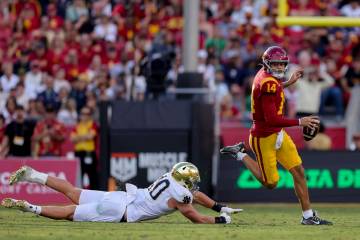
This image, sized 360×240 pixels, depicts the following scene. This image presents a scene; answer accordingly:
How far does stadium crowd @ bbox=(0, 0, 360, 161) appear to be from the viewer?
1939 cm

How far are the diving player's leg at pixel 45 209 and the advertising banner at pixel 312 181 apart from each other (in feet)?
18.8

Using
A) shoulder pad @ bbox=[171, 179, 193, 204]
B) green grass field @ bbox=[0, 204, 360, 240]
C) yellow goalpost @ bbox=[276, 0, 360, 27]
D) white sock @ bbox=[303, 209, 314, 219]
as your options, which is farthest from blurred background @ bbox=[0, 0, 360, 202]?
shoulder pad @ bbox=[171, 179, 193, 204]

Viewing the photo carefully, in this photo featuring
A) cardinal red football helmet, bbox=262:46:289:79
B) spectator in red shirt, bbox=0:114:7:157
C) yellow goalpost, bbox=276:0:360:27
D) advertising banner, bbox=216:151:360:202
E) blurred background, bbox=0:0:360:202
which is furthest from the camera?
spectator in red shirt, bbox=0:114:7:157

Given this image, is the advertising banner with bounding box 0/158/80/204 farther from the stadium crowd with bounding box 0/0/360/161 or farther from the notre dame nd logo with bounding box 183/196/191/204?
the notre dame nd logo with bounding box 183/196/191/204

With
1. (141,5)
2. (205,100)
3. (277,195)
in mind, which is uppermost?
(141,5)

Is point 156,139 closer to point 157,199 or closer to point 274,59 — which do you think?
point 274,59

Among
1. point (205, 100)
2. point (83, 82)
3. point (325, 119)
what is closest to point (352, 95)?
point (325, 119)

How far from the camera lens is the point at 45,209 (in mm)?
12383

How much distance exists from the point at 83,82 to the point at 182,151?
3.56 metres

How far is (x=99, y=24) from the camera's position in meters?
23.3

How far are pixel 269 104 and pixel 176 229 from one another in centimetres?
184

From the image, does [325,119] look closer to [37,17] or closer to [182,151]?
[182,151]

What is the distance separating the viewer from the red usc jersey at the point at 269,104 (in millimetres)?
12820

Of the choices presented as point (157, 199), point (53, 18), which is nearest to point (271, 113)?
point (157, 199)
